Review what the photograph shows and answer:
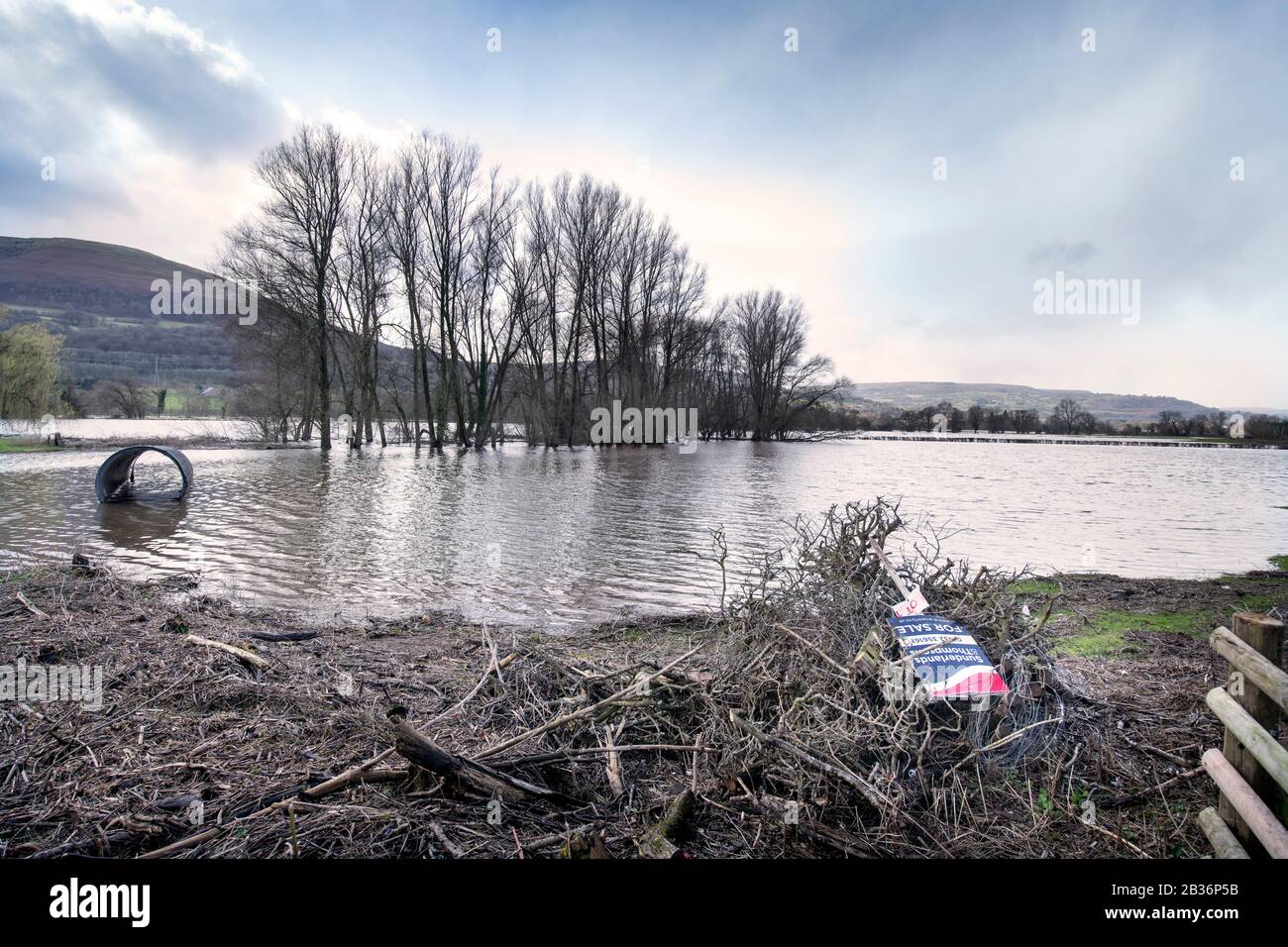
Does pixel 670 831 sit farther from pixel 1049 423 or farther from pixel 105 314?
pixel 105 314

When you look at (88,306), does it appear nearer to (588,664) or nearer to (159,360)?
(159,360)

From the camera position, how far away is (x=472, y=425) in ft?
152

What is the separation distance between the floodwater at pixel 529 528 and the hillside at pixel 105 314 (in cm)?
2913

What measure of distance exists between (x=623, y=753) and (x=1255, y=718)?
3250 mm

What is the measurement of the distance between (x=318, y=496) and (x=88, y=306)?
18751 centimetres

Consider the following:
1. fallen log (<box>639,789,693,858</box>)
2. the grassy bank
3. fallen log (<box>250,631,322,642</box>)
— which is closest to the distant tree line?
the grassy bank

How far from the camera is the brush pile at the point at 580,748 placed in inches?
116

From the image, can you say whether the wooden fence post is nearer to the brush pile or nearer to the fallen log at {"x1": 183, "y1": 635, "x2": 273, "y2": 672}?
the brush pile

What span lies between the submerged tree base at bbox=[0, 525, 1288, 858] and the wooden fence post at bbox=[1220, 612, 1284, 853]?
0.20 metres

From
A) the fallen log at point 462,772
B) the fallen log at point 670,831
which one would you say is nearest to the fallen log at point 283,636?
the fallen log at point 462,772

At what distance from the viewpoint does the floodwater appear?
364 inches

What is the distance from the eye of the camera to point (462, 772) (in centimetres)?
321

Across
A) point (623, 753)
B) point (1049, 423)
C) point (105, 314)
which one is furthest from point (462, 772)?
point (105, 314)

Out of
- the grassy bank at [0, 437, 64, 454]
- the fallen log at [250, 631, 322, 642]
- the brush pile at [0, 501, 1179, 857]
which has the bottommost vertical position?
the fallen log at [250, 631, 322, 642]
